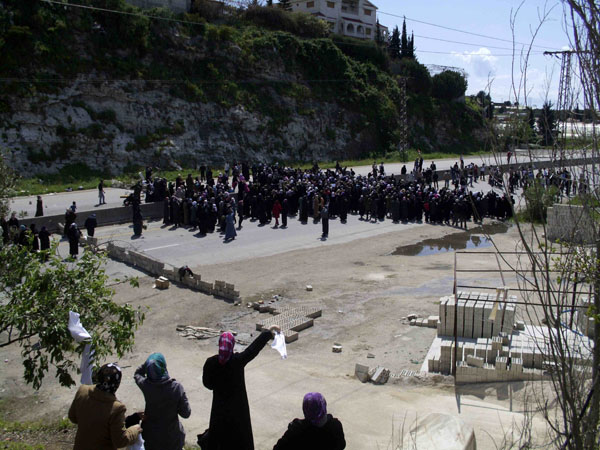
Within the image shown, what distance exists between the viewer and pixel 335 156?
52.6 meters

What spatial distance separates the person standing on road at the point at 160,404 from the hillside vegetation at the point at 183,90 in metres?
32.7

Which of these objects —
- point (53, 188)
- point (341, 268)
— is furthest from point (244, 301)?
point (53, 188)

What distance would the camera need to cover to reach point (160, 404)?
4953 mm

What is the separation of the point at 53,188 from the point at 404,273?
72.2 ft

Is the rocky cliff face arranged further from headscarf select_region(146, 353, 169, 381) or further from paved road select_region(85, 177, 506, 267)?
headscarf select_region(146, 353, 169, 381)

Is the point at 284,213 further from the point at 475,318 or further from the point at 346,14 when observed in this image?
the point at 346,14

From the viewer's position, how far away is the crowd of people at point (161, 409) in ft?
14.9

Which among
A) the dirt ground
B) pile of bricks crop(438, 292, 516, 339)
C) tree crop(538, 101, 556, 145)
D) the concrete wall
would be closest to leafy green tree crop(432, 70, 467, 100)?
the concrete wall

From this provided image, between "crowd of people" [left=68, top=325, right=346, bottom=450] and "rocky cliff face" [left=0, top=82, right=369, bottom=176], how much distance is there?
32.4m

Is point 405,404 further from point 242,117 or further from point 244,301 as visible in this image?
point 242,117

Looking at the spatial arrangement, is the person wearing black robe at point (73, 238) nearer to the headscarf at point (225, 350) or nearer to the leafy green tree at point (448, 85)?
the headscarf at point (225, 350)

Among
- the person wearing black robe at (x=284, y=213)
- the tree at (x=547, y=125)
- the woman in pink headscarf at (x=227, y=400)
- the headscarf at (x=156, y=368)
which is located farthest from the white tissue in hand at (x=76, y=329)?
the person wearing black robe at (x=284, y=213)

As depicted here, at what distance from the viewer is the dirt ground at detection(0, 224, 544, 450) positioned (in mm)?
8555

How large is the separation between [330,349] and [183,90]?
3594cm
